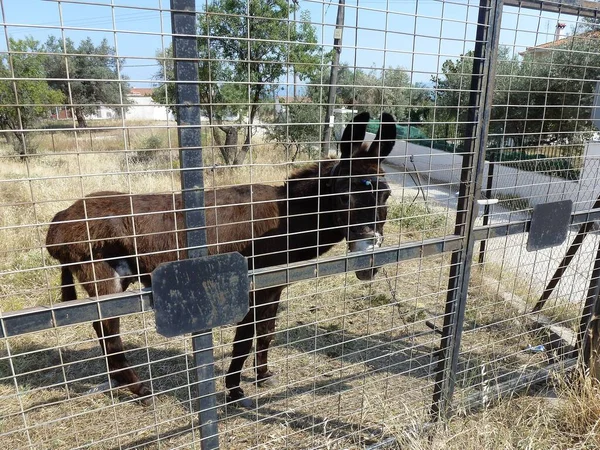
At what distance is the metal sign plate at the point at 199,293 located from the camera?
69.2 inches

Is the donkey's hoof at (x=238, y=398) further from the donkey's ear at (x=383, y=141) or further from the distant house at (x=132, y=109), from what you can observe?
the distant house at (x=132, y=109)

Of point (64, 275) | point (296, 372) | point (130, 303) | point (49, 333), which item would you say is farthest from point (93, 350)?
point (130, 303)

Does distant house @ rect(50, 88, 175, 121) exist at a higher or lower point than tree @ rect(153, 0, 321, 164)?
lower

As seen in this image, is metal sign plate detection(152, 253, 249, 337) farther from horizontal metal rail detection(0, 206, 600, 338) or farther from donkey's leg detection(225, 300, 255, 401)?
donkey's leg detection(225, 300, 255, 401)

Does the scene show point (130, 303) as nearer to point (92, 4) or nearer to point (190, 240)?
point (190, 240)

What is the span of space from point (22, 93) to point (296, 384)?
11.9m

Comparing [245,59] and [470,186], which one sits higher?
[245,59]

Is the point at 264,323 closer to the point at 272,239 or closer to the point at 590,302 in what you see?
the point at 272,239

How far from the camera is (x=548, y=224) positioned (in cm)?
291

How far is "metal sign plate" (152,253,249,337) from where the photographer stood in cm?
176

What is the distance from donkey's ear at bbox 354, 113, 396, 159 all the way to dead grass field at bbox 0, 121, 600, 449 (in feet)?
1.74

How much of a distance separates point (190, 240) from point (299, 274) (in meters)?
0.61

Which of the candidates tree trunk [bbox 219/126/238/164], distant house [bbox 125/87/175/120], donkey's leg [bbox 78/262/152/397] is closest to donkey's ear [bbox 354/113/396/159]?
tree trunk [bbox 219/126/238/164]

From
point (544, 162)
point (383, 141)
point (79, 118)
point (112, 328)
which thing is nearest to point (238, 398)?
point (112, 328)
